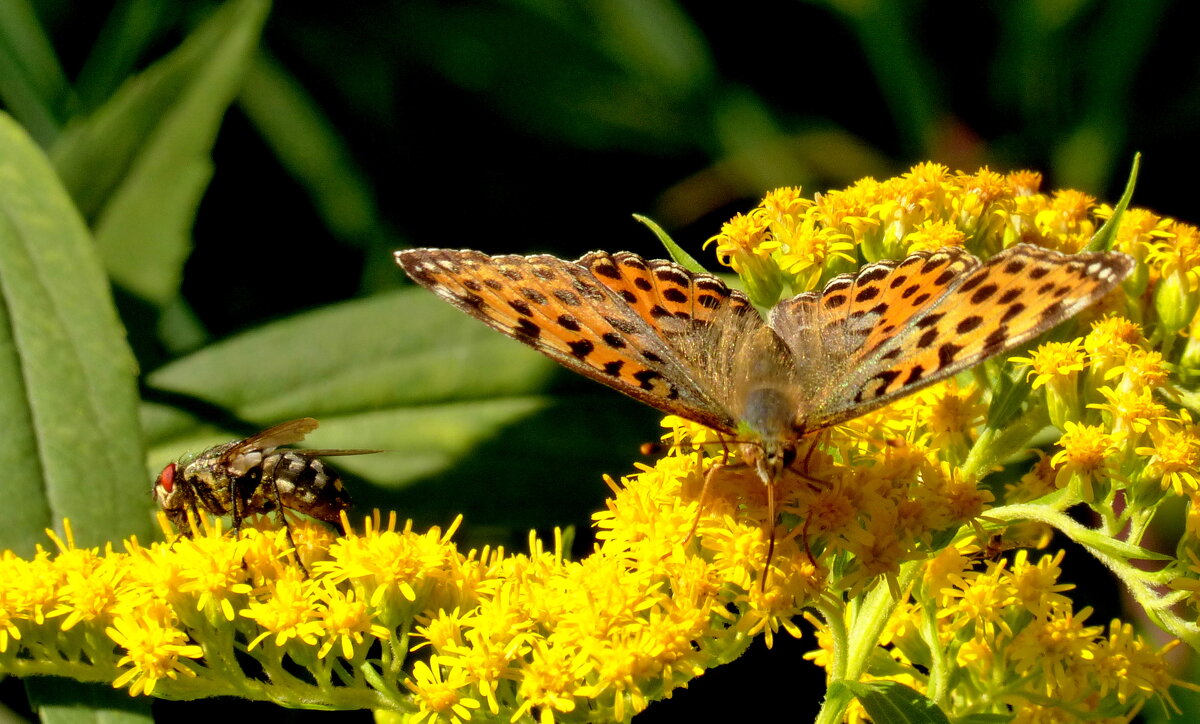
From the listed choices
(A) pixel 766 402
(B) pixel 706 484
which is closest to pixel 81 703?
(B) pixel 706 484

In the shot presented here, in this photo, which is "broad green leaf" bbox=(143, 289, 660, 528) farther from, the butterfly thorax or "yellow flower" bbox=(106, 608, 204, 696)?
"yellow flower" bbox=(106, 608, 204, 696)

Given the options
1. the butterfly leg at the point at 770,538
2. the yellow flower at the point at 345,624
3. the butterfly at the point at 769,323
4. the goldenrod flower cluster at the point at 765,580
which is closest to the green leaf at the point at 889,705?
the goldenrod flower cluster at the point at 765,580

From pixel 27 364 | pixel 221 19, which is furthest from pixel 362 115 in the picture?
pixel 27 364

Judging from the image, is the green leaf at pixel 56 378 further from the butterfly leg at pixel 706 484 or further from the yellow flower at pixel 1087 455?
the yellow flower at pixel 1087 455

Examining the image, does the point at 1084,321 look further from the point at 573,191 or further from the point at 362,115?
the point at 362,115

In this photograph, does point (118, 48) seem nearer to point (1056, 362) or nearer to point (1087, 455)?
point (1056, 362)

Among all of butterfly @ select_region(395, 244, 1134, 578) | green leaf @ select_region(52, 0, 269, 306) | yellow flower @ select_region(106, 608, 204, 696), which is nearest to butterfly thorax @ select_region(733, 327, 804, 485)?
butterfly @ select_region(395, 244, 1134, 578)
